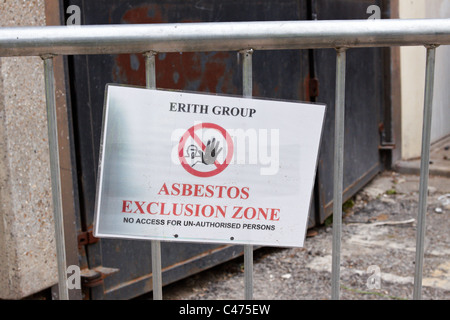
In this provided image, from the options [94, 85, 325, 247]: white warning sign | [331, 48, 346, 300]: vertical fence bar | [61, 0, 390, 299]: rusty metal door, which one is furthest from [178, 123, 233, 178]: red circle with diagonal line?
[61, 0, 390, 299]: rusty metal door

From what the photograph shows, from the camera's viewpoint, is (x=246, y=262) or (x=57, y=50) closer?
(x=57, y=50)

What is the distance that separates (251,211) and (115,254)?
1629 mm

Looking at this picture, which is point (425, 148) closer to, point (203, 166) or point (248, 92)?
point (248, 92)

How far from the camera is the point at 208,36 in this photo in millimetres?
1543

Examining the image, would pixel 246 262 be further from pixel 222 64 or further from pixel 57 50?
pixel 222 64

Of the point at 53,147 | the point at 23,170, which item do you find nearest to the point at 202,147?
the point at 53,147

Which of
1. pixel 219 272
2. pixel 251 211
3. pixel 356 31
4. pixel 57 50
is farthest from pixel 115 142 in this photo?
pixel 219 272

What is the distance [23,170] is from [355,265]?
2324 millimetres

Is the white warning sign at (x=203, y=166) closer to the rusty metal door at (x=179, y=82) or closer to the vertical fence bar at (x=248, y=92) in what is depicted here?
the vertical fence bar at (x=248, y=92)

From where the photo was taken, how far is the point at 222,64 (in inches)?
141

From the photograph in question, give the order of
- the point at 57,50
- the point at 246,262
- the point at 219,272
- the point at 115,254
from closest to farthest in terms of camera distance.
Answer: the point at 57,50 < the point at 246,262 < the point at 115,254 < the point at 219,272

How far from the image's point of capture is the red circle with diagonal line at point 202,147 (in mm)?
1598

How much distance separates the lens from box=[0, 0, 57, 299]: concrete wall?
2492mm
